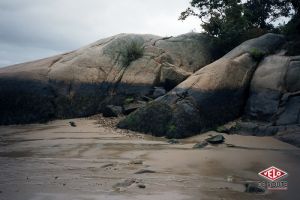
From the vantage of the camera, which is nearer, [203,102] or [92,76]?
[203,102]

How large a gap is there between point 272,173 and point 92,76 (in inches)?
316

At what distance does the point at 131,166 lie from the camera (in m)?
5.86

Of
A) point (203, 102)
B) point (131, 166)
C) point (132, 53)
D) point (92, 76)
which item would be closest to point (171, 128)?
point (203, 102)

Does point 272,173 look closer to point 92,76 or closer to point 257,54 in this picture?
point 257,54

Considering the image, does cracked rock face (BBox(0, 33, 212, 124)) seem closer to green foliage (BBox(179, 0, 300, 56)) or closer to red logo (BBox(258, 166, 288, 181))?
green foliage (BBox(179, 0, 300, 56))

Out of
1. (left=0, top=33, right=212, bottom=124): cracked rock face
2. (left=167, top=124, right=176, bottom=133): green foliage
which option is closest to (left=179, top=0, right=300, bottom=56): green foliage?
(left=0, top=33, right=212, bottom=124): cracked rock face

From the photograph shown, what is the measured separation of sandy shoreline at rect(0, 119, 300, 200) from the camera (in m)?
4.49

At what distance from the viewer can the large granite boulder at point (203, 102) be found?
910cm

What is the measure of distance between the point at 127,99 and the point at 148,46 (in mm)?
2802

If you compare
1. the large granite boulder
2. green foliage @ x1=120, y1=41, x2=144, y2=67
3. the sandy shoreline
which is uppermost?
green foliage @ x1=120, y1=41, x2=144, y2=67

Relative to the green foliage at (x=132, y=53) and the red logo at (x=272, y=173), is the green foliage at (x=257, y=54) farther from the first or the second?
the red logo at (x=272, y=173)

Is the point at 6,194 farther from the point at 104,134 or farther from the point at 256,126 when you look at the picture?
the point at 256,126

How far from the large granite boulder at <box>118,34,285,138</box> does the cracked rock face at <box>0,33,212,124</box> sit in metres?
2.07

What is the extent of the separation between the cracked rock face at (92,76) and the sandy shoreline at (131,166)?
2337 millimetres
